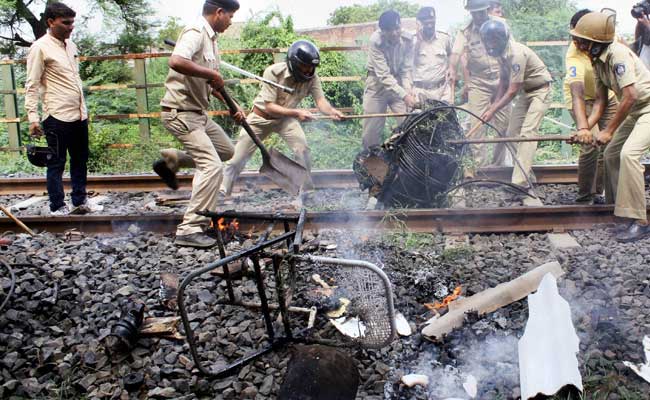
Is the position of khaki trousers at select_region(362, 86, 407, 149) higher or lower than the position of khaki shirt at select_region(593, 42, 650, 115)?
lower

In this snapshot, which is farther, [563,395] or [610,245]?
[610,245]

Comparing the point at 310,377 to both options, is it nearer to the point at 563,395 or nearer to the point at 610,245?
the point at 563,395

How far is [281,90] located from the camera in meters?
6.82

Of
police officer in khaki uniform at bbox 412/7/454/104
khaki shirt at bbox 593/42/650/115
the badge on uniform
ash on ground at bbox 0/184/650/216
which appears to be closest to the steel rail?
ash on ground at bbox 0/184/650/216

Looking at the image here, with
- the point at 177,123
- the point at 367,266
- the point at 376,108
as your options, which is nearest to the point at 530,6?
the point at 376,108

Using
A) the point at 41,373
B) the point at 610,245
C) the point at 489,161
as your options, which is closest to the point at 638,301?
the point at 610,245

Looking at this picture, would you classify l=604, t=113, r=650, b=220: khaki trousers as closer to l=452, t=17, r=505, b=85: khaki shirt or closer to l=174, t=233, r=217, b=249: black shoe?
l=452, t=17, r=505, b=85: khaki shirt

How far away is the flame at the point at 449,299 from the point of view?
3992mm

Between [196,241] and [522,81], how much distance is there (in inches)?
186

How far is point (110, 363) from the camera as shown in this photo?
3498mm

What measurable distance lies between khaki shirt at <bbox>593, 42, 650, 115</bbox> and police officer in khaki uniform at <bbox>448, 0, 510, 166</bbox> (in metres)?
2.61

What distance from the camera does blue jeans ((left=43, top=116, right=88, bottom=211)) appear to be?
6.36 metres

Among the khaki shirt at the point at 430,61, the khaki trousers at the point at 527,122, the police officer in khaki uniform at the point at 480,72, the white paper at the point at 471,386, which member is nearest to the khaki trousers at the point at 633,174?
the khaki trousers at the point at 527,122

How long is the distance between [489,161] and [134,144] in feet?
22.1
